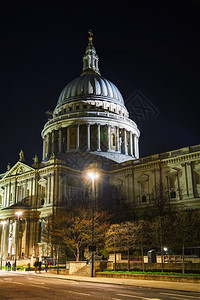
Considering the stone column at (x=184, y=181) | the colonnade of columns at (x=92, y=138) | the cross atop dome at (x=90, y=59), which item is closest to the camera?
the stone column at (x=184, y=181)

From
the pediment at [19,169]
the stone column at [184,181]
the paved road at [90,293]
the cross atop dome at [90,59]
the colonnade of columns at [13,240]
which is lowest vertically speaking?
the paved road at [90,293]

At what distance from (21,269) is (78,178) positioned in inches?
919

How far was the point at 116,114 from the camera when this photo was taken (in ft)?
298

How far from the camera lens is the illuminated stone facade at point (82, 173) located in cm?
6166

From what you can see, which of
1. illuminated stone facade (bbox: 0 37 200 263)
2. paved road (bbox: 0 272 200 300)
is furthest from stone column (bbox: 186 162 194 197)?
paved road (bbox: 0 272 200 300)

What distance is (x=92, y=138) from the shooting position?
85.2 m

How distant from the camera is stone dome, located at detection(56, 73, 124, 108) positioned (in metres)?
93.6

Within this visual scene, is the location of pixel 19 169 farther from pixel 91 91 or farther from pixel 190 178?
pixel 190 178

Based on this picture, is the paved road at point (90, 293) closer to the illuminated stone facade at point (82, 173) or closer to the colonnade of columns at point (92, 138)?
the illuminated stone facade at point (82, 173)

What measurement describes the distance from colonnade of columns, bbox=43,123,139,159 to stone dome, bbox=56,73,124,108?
10514 mm

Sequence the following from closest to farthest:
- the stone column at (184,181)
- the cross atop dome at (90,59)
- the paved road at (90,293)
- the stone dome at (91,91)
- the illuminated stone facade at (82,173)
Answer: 1. the paved road at (90,293)
2. the stone column at (184,181)
3. the illuminated stone facade at (82,173)
4. the stone dome at (91,91)
5. the cross atop dome at (90,59)

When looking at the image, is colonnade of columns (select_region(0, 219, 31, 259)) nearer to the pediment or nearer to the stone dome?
the pediment

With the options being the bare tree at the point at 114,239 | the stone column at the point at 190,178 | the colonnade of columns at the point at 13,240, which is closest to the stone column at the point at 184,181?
the stone column at the point at 190,178

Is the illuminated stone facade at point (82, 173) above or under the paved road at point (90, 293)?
above
